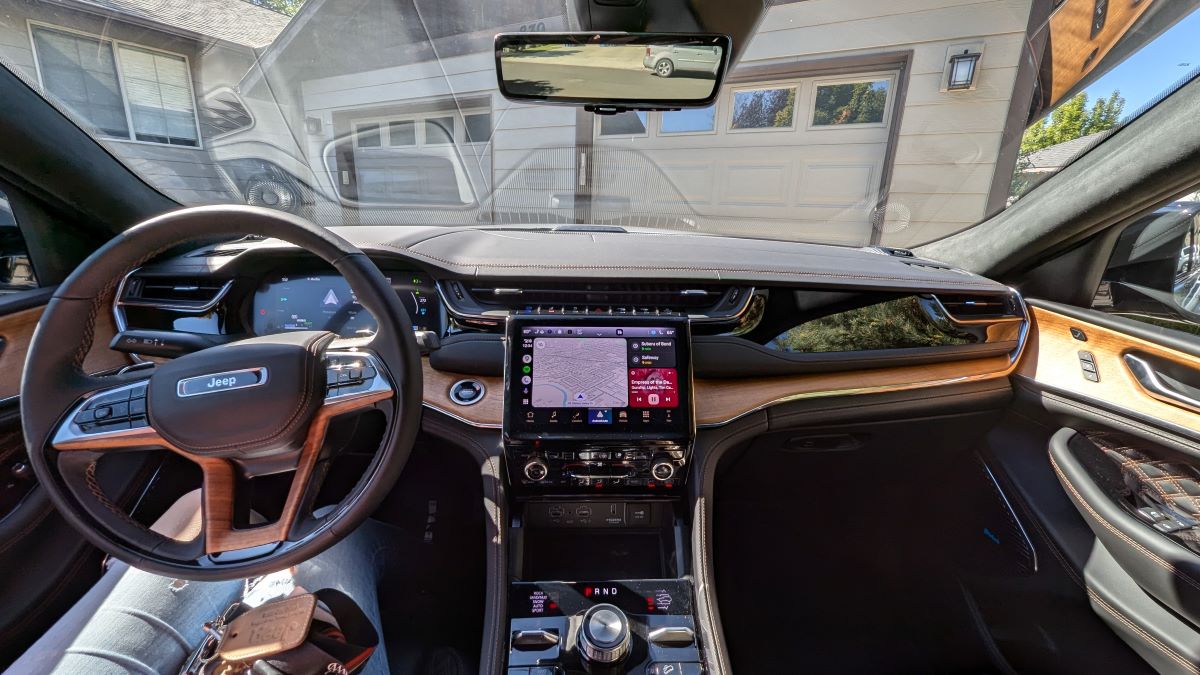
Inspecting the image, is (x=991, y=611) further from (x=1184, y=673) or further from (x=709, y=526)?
(x=709, y=526)

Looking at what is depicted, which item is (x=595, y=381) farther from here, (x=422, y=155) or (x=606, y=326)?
(x=422, y=155)

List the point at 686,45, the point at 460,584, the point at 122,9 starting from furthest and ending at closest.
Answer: the point at 122,9
the point at 460,584
the point at 686,45

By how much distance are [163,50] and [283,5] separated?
31.6 inches

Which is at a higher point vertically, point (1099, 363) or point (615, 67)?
point (615, 67)

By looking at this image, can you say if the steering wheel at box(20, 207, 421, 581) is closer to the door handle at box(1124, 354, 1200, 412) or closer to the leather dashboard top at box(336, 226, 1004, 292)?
the leather dashboard top at box(336, 226, 1004, 292)

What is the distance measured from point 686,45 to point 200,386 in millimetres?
1551

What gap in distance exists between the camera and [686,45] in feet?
5.28

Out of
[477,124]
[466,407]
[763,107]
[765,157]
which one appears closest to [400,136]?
[477,124]

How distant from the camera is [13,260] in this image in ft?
5.90

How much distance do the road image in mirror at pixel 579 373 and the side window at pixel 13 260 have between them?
1.80m

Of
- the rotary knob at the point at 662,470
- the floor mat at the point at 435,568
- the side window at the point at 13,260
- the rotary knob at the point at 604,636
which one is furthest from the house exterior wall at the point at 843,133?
the rotary knob at the point at 604,636

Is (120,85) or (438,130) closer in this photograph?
(120,85)

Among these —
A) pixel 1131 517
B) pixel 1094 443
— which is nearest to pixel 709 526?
pixel 1131 517

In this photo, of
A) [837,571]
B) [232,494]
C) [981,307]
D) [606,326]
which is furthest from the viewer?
[837,571]
